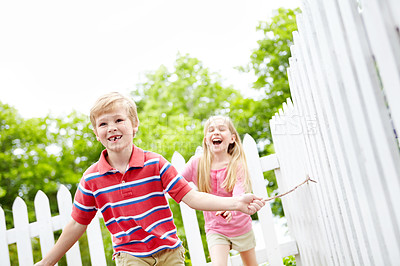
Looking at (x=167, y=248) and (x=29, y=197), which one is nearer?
(x=167, y=248)

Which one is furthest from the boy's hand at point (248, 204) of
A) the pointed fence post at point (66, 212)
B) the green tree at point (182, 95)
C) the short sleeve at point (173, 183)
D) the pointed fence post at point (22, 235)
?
the green tree at point (182, 95)

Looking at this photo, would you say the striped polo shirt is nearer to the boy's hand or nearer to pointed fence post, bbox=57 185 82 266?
the boy's hand

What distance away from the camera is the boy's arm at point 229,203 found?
2010 mm

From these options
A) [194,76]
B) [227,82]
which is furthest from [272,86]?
[194,76]

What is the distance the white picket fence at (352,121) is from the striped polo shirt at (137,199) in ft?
2.84

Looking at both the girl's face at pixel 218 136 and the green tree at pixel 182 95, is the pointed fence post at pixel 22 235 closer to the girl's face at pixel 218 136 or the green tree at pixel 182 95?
the girl's face at pixel 218 136

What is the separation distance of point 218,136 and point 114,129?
1041 millimetres

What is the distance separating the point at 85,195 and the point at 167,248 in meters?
0.59

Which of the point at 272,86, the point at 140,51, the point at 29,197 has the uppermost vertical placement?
the point at 140,51

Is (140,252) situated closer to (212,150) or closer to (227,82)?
(212,150)

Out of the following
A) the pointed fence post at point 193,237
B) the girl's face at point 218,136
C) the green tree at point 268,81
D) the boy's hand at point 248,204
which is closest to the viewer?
the boy's hand at point 248,204

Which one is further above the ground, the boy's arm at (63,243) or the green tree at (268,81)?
the green tree at (268,81)

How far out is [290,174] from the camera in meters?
2.92

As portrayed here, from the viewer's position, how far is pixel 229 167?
288 centimetres
